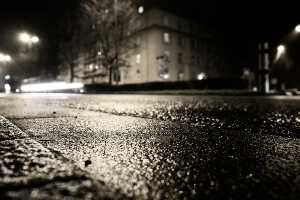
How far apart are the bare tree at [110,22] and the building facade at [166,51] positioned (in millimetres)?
2697

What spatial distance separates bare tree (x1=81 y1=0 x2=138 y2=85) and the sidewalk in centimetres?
2706

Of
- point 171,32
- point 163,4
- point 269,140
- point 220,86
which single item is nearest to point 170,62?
point 171,32

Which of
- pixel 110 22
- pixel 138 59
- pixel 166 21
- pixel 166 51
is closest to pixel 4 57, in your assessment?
pixel 138 59

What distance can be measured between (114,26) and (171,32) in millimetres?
12401

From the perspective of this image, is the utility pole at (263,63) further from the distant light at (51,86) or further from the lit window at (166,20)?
the lit window at (166,20)

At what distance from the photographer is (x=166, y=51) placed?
3894 centimetres

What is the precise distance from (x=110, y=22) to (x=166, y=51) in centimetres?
1205

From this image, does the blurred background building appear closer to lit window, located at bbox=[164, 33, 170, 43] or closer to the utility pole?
lit window, located at bbox=[164, 33, 170, 43]

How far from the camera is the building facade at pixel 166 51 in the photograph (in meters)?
37.3

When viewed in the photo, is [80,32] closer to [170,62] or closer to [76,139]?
[170,62]

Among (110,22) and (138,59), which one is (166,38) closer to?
(138,59)

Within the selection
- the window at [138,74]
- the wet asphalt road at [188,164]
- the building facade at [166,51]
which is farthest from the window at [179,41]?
the wet asphalt road at [188,164]

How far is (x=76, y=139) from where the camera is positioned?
1590 millimetres

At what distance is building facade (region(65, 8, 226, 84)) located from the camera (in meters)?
37.3
